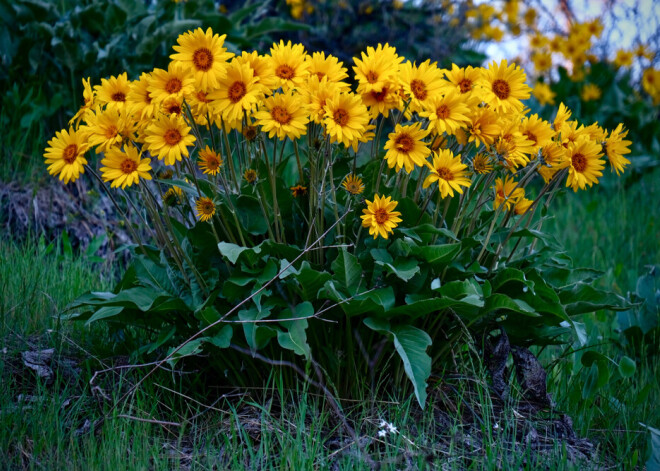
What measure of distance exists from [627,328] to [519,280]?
1.32 m

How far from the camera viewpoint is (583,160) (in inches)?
78.0

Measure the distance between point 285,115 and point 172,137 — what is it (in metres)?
0.32

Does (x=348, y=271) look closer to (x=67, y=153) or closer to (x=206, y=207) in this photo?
(x=206, y=207)

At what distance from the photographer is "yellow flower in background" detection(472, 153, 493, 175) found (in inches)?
77.2

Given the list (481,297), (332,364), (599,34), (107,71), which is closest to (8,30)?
(107,71)

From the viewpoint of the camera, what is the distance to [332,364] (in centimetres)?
210

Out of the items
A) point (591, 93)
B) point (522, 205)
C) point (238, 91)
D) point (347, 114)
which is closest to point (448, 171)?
point (347, 114)

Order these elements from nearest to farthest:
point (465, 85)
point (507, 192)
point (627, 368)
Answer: point (465, 85), point (507, 192), point (627, 368)

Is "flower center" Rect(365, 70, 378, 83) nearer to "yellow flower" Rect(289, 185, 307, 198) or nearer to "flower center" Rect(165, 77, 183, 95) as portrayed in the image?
"yellow flower" Rect(289, 185, 307, 198)

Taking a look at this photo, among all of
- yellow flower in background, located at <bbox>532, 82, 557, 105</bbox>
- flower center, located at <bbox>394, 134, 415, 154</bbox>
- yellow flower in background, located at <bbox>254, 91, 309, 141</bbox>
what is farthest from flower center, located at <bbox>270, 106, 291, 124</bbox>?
yellow flower in background, located at <bbox>532, 82, 557, 105</bbox>

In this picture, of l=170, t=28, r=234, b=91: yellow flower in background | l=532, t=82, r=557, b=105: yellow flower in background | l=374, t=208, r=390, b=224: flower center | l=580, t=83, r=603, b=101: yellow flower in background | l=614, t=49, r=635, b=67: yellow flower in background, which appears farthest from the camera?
l=614, t=49, r=635, b=67: yellow flower in background

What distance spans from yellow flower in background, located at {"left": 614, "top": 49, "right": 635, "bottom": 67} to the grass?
438 cm

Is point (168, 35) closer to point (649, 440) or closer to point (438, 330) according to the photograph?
point (438, 330)

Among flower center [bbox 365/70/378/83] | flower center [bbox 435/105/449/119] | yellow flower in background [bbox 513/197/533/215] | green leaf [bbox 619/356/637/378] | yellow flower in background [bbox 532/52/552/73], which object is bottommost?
green leaf [bbox 619/356/637/378]
